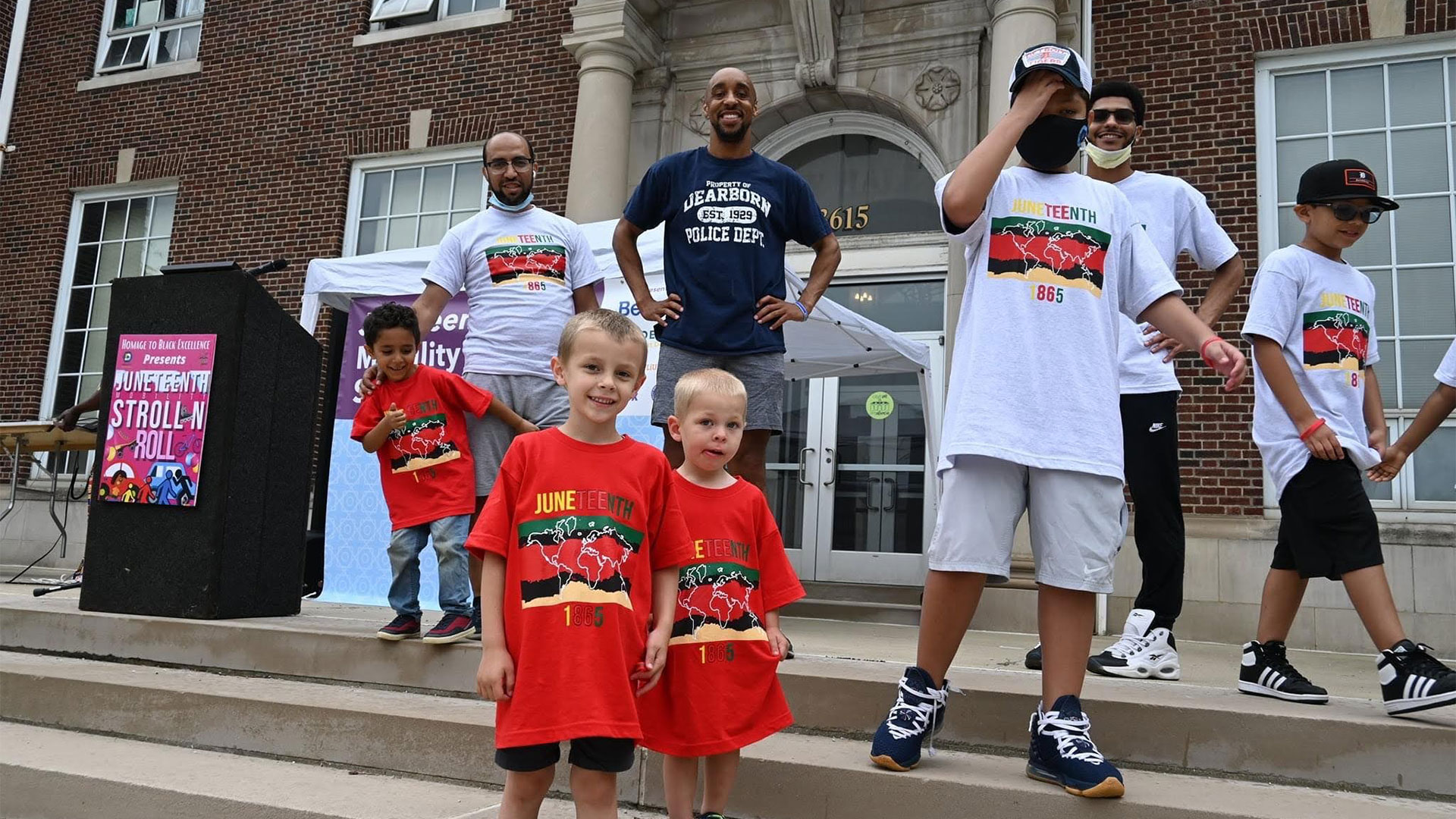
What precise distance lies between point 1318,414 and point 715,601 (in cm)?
225

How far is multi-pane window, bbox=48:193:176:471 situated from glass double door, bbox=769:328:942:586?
7184 millimetres

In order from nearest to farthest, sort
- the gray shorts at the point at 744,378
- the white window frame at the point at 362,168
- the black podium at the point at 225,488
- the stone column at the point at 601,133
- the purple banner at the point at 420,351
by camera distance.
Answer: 1. the gray shorts at the point at 744,378
2. the black podium at the point at 225,488
3. the purple banner at the point at 420,351
4. the stone column at the point at 601,133
5. the white window frame at the point at 362,168

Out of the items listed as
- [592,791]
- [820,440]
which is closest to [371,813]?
[592,791]

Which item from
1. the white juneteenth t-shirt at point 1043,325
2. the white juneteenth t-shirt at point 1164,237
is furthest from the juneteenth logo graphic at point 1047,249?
the white juneteenth t-shirt at point 1164,237

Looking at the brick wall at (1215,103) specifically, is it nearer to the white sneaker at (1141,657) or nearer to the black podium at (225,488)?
the white sneaker at (1141,657)

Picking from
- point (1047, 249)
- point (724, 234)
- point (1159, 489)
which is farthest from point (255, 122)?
point (1047, 249)

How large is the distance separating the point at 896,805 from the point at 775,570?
671 millimetres

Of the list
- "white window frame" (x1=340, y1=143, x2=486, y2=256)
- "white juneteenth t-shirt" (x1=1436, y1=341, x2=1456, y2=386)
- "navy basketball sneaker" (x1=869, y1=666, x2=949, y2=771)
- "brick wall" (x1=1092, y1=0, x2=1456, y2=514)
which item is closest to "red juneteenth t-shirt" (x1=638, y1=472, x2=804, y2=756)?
"navy basketball sneaker" (x1=869, y1=666, x2=949, y2=771)

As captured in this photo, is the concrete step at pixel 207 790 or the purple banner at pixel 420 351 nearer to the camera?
the concrete step at pixel 207 790

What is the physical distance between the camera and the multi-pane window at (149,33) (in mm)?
11516

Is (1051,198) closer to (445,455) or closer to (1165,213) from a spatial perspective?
(1165,213)

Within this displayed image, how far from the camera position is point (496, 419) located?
13.4 ft

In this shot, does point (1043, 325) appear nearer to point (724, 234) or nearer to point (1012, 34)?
point (724, 234)

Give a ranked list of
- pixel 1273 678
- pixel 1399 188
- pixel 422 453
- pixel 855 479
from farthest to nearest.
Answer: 1. pixel 855 479
2. pixel 1399 188
3. pixel 422 453
4. pixel 1273 678
